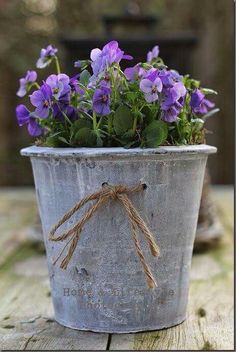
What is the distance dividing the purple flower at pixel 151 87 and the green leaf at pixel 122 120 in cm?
6

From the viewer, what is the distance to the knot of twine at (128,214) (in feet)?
4.54

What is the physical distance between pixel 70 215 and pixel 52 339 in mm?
300

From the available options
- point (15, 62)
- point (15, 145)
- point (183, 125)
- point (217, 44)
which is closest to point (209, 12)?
point (217, 44)

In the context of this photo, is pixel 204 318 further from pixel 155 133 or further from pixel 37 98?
pixel 37 98

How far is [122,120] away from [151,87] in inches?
4.0

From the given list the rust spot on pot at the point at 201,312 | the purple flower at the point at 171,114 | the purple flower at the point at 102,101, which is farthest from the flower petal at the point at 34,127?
the rust spot on pot at the point at 201,312

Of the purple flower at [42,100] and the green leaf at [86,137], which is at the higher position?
the purple flower at [42,100]

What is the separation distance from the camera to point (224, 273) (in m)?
2.12

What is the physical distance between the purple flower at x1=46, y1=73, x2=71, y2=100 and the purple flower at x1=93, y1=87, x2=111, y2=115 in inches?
4.4

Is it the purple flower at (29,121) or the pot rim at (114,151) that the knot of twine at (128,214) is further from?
the purple flower at (29,121)

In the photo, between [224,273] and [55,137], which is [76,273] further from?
[224,273]

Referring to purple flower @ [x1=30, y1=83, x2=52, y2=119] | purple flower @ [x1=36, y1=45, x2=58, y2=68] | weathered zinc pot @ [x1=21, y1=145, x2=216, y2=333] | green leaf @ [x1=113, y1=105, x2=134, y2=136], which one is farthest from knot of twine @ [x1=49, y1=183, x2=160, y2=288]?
purple flower @ [x1=36, y1=45, x2=58, y2=68]

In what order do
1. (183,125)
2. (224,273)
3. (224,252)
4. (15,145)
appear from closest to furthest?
1. (183,125)
2. (224,273)
3. (224,252)
4. (15,145)

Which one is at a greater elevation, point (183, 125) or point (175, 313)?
point (183, 125)
